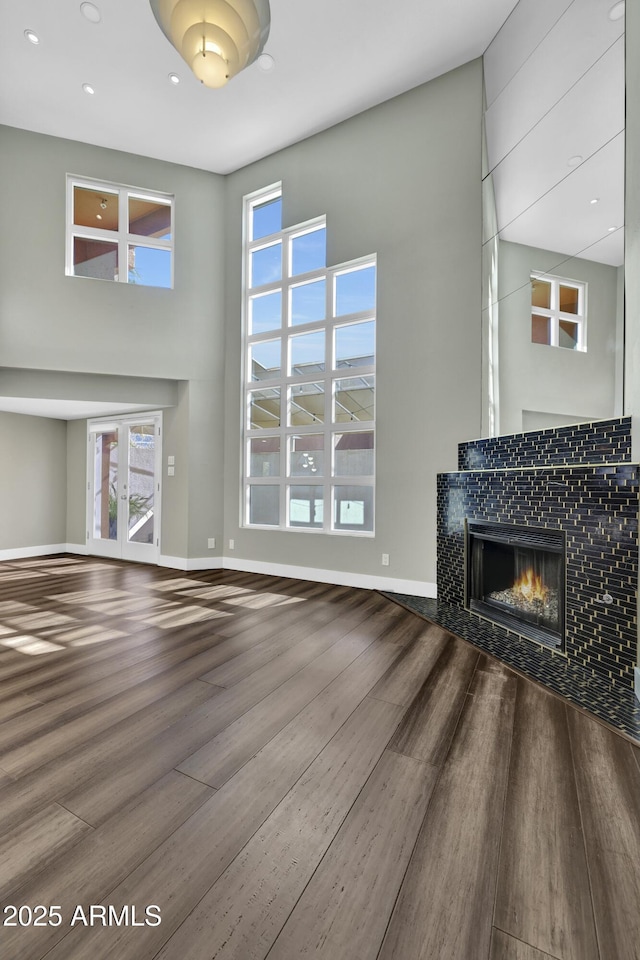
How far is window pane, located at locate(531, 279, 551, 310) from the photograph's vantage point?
11.1 ft

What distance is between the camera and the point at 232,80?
15.7 feet

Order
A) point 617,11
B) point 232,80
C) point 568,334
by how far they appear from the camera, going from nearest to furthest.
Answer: point 617,11 → point 568,334 → point 232,80

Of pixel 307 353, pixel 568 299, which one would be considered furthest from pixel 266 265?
pixel 568 299

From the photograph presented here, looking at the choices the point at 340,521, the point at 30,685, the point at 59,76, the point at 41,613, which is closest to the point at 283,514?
the point at 340,521

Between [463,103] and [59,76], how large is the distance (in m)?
4.02

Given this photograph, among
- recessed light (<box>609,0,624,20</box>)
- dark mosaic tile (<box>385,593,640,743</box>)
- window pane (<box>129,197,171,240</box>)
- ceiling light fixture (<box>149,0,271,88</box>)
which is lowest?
dark mosaic tile (<box>385,593,640,743</box>)

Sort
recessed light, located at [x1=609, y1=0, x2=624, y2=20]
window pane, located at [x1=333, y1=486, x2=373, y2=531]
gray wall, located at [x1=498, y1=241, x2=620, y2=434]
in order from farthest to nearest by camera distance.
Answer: window pane, located at [x1=333, y1=486, x2=373, y2=531] < gray wall, located at [x1=498, y1=241, x2=620, y2=434] < recessed light, located at [x1=609, y1=0, x2=624, y2=20]

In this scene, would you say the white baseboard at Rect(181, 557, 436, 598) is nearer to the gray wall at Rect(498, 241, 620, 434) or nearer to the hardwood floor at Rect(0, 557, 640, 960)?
the hardwood floor at Rect(0, 557, 640, 960)

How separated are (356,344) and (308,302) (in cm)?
90

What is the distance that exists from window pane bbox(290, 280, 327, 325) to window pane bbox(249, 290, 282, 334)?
222mm

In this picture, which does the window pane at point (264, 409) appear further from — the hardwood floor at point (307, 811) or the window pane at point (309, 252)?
the hardwood floor at point (307, 811)

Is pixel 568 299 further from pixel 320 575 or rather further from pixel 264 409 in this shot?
pixel 264 409

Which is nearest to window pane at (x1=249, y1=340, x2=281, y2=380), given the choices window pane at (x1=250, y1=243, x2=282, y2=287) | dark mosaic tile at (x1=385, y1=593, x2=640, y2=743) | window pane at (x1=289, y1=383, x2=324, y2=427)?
window pane at (x1=289, y1=383, x2=324, y2=427)

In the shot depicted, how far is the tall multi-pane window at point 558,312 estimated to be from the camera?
122 inches
